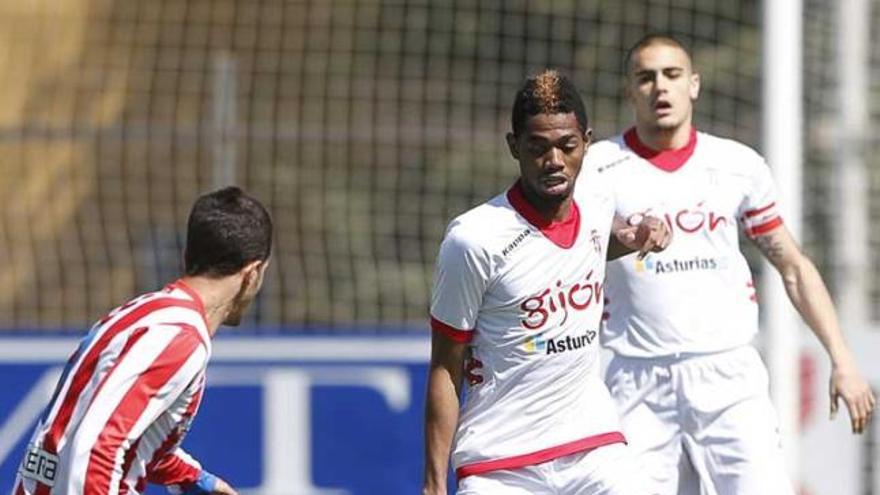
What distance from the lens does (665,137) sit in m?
6.96

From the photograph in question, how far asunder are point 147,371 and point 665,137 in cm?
253

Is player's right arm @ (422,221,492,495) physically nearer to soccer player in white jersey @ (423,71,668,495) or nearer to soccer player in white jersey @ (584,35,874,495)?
soccer player in white jersey @ (423,71,668,495)

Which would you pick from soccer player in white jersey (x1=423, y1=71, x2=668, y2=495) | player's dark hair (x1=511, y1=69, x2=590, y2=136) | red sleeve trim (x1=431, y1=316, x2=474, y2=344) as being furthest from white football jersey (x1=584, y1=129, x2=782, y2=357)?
red sleeve trim (x1=431, y1=316, x2=474, y2=344)

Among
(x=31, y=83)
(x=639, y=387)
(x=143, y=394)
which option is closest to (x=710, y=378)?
(x=639, y=387)

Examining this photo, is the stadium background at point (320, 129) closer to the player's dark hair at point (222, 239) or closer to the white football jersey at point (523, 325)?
the white football jersey at point (523, 325)

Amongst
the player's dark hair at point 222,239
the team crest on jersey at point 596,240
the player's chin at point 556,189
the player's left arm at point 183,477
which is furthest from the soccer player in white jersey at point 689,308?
the player's dark hair at point 222,239

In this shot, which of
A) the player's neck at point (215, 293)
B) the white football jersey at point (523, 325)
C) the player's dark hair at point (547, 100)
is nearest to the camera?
the player's neck at point (215, 293)

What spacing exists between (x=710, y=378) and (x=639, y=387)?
0.79 feet

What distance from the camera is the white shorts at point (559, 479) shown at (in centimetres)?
602

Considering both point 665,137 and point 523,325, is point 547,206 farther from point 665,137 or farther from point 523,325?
point 665,137

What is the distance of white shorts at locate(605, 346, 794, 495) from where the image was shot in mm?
6848

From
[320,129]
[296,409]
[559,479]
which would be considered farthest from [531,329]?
[320,129]

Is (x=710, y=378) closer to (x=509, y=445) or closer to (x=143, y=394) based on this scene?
(x=509, y=445)

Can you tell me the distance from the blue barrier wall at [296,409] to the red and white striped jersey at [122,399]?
4.41 meters
